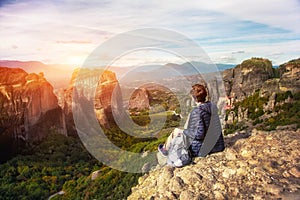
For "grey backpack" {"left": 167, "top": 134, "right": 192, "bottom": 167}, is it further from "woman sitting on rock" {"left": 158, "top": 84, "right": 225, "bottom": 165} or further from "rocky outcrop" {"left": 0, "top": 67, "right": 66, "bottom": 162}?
"rocky outcrop" {"left": 0, "top": 67, "right": 66, "bottom": 162}

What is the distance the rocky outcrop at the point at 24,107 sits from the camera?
64625 millimetres

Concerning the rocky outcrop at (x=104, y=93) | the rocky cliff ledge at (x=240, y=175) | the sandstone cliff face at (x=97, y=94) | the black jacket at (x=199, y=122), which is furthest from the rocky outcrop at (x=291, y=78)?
the black jacket at (x=199, y=122)

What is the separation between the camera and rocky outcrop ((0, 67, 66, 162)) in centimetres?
6462

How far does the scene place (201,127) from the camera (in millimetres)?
7453

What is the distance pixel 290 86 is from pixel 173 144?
4910 centimetres

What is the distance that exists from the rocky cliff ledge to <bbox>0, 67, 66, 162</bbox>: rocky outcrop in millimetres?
60197

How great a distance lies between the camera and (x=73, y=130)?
7069cm

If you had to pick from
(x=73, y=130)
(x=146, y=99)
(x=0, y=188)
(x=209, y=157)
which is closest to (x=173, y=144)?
(x=209, y=157)

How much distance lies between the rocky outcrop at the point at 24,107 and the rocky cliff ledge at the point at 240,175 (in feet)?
197

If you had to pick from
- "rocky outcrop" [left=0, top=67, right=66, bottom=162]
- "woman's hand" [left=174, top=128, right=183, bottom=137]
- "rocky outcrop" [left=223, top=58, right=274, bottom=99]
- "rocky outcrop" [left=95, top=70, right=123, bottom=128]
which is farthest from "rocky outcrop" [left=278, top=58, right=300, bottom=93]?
"woman's hand" [left=174, top=128, right=183, bottom=137]

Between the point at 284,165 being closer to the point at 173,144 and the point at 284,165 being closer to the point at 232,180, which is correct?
the point at 232,180

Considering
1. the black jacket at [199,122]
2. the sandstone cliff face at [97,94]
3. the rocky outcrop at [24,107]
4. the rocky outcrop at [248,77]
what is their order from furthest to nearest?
the rocky outcrop at [248,77]
the rocky outcrop at [24,107]
the sandstone cliff face at [97,94]
the black jacket at [199,122]

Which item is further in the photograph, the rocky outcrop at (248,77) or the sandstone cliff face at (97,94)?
the rocky outcrop at (248,77)

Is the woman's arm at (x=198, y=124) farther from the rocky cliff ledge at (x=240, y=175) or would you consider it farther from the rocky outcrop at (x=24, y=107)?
the rocky outcrop at (x=24, y=107)
